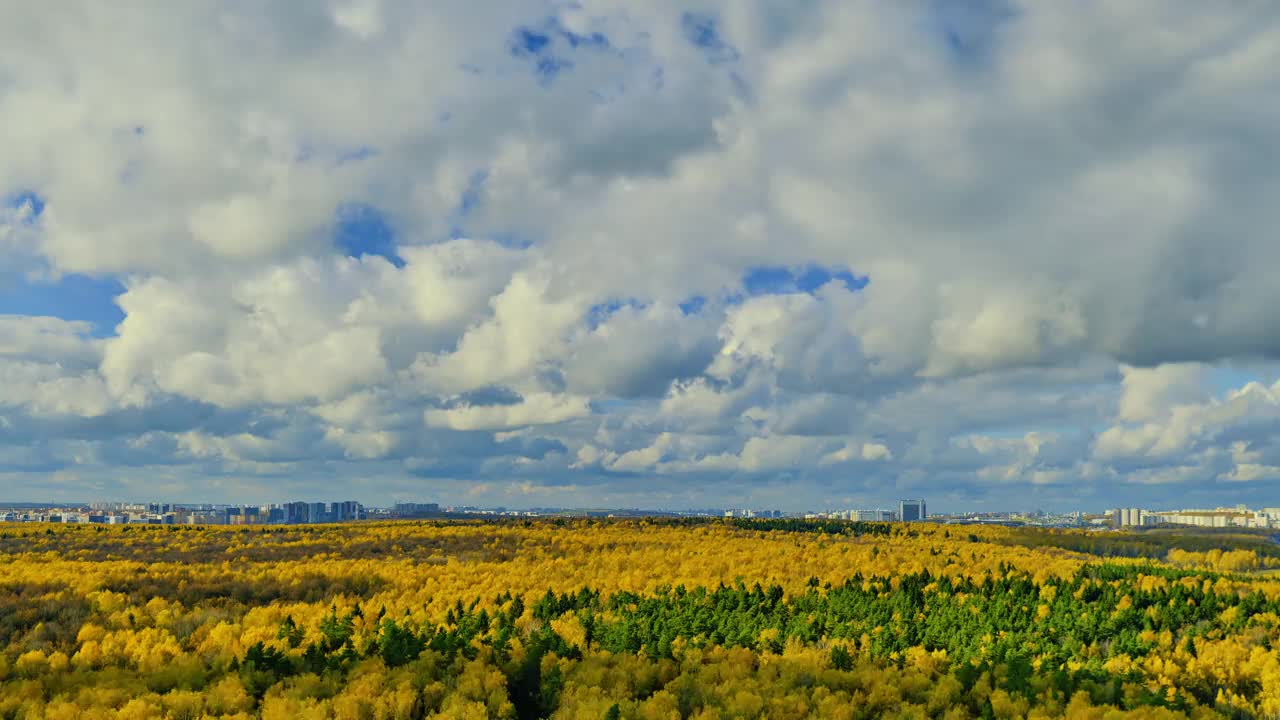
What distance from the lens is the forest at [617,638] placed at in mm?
16656

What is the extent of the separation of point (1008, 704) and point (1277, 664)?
11612 mm

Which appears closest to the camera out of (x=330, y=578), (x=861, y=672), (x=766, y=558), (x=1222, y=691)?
(x=861, y=672)

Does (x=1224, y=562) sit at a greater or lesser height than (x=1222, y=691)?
lesser

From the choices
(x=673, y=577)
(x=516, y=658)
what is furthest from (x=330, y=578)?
(x=516, y=658)

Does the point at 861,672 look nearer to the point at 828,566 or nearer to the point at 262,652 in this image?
the point at 262,652

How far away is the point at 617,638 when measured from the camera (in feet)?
74.7

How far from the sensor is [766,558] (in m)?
50.8

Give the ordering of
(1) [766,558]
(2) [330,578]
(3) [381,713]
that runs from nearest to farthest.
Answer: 1. (3) [381,713]
2. (2) [330,578]
3. (1) [766,558]

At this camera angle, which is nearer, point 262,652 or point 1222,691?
point 262,652

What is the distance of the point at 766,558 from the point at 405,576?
77.5ft

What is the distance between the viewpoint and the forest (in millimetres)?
16656

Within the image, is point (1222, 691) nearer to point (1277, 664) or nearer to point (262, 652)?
point (1277, 664)

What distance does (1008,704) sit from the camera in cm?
1661

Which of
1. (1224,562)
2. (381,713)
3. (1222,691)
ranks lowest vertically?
(1224,562)
